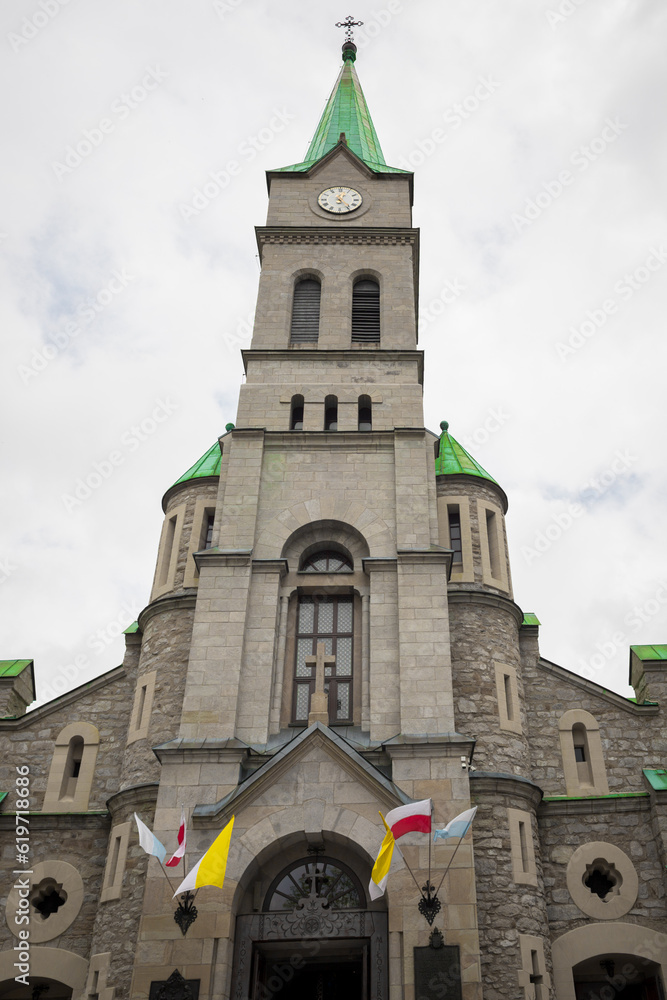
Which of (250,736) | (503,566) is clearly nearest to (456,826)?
(250,736)

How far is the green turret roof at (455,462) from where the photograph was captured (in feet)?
83.1

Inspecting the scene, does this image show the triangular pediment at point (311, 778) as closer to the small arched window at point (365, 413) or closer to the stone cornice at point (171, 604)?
the stone cornice at point (171, 604)

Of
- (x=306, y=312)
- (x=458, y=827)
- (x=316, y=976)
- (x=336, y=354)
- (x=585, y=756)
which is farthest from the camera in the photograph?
(x=306, y=312)

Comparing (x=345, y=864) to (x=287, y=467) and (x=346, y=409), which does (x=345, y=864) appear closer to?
(x=287, y=467)

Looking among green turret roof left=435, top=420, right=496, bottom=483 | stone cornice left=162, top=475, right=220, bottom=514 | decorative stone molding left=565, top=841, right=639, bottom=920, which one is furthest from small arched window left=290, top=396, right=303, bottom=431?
decorative stone molding left=565, top=841, right=639, bottom=920

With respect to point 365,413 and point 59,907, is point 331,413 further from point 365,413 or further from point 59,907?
point 59,907

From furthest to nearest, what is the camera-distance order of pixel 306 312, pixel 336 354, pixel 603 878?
pixel 306 312 < pixel 336 354 < pixel 603 878

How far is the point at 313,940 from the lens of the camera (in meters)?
16.7

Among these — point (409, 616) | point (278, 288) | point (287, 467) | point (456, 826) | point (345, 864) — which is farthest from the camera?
point (278, 288)

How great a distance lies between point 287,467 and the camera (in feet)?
76.6

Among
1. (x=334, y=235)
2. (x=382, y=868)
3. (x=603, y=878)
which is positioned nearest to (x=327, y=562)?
(x=382, y=868)

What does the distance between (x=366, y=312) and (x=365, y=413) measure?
4156 mm

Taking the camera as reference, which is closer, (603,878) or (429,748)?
(429,748)

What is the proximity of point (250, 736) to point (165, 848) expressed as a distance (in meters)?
2.89
